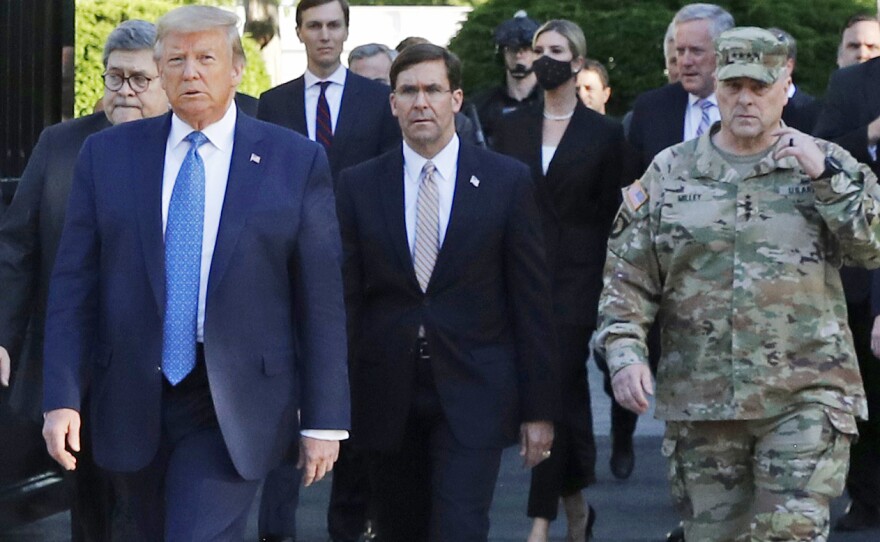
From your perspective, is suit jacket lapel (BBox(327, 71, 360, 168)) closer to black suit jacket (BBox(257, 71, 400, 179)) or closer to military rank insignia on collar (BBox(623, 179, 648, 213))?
black suit jacket (BBox(257, 71, 400, 179))

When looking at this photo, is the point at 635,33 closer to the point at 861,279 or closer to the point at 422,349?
the point at 861,279

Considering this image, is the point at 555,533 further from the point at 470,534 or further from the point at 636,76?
the point at 636,76

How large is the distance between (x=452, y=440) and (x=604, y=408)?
20.1 feet

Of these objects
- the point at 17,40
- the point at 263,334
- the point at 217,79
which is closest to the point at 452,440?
the point at 263,334

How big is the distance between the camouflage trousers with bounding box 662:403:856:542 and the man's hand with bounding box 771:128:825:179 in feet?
2.36

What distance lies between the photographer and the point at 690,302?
6043 mm

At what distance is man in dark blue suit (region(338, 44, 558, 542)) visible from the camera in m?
6.40

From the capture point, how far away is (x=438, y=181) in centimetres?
658

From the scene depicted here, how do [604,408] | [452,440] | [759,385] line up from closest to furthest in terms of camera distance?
1. [759,385]
2. [452,440]
3. [604,408]

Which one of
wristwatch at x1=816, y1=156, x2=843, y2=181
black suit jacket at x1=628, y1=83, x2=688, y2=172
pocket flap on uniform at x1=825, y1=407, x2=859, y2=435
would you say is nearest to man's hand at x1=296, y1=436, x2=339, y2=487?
pocket flap on uniform at x1=825, y1=407, x2=859, y2=435

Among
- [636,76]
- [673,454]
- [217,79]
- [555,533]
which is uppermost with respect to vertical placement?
[636,76]

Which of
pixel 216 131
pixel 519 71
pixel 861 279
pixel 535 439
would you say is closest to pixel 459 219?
pixel 535 439

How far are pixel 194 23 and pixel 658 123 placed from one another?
10.6 ft

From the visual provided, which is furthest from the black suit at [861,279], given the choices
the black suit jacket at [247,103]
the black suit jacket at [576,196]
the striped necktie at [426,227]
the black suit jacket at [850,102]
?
the black suit jacket at [247,103]
